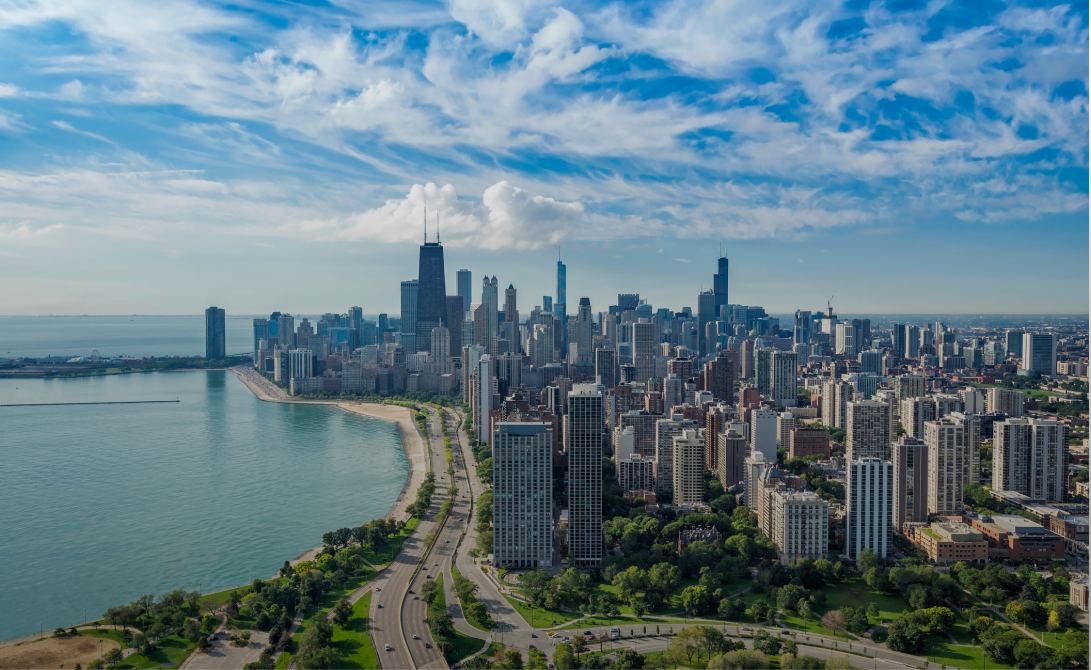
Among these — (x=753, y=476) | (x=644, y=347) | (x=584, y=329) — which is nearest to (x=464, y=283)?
(x=584, y=329)

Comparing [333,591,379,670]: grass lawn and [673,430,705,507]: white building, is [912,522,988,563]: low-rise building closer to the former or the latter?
[673,430,705,507]: white building

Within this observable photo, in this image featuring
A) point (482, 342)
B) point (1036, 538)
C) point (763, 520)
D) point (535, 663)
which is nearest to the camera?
point (535, 663)

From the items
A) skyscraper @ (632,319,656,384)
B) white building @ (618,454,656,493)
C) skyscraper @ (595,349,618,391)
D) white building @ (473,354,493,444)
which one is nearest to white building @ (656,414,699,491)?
white building @ (618,454,656,493)

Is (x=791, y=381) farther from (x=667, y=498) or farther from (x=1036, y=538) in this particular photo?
(x=1036, y=538)

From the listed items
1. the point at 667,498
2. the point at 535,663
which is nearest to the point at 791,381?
the point at 667,498

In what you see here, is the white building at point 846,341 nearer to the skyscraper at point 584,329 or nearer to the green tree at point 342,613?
the skyscraper at point 584,329

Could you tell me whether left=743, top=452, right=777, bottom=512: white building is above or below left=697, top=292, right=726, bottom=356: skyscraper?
below

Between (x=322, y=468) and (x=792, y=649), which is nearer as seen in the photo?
(x=792, y=649)
